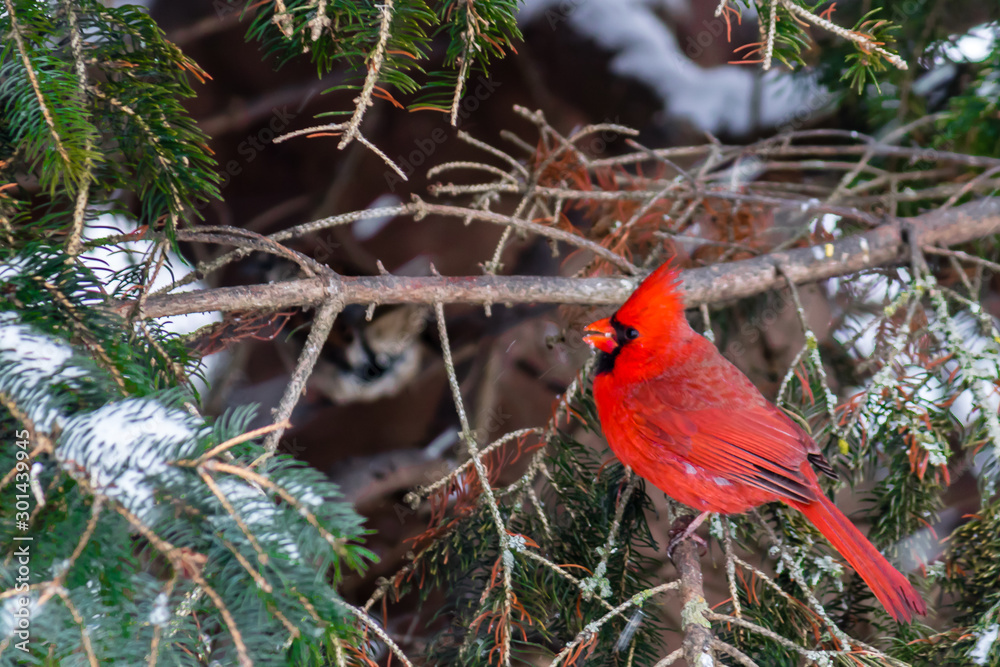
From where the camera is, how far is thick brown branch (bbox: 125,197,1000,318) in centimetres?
125

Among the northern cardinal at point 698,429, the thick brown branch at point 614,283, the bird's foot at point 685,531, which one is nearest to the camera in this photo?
the thick brown branch at point 614,283

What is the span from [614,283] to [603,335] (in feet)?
0.61

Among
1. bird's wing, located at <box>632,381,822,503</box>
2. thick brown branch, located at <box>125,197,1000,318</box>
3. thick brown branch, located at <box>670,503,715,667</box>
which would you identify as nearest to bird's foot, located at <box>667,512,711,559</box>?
thick brown branch, located at <box>670,503,715,667</box>

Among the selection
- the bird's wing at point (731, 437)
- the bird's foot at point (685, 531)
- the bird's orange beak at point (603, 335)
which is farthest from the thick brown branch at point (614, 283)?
the bird's foot at point (685, 531)

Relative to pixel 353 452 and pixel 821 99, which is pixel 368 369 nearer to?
pixel 353 452

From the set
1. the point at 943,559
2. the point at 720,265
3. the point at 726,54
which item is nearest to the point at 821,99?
the point at 726,54

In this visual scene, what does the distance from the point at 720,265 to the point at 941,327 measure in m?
0.53

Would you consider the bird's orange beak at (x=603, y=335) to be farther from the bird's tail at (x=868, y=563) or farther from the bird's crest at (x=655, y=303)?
the bird's tail at (x=868, y=563)

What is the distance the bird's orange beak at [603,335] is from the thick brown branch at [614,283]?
0.37 feet

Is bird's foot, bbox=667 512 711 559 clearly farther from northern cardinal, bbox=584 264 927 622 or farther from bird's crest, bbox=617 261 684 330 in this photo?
bird's crest, bbox=617 261 684 330

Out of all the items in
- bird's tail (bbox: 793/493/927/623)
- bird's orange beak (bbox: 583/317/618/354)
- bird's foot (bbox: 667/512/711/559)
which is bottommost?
bird's foot (bbox: 667/512/711/559)

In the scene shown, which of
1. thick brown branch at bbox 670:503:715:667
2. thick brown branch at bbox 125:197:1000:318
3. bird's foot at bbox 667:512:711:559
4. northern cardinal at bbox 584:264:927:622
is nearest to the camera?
thick brown branch at bbox 670:503:715:667

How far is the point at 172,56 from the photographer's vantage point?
109cm

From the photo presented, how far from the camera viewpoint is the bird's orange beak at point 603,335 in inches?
63.1
